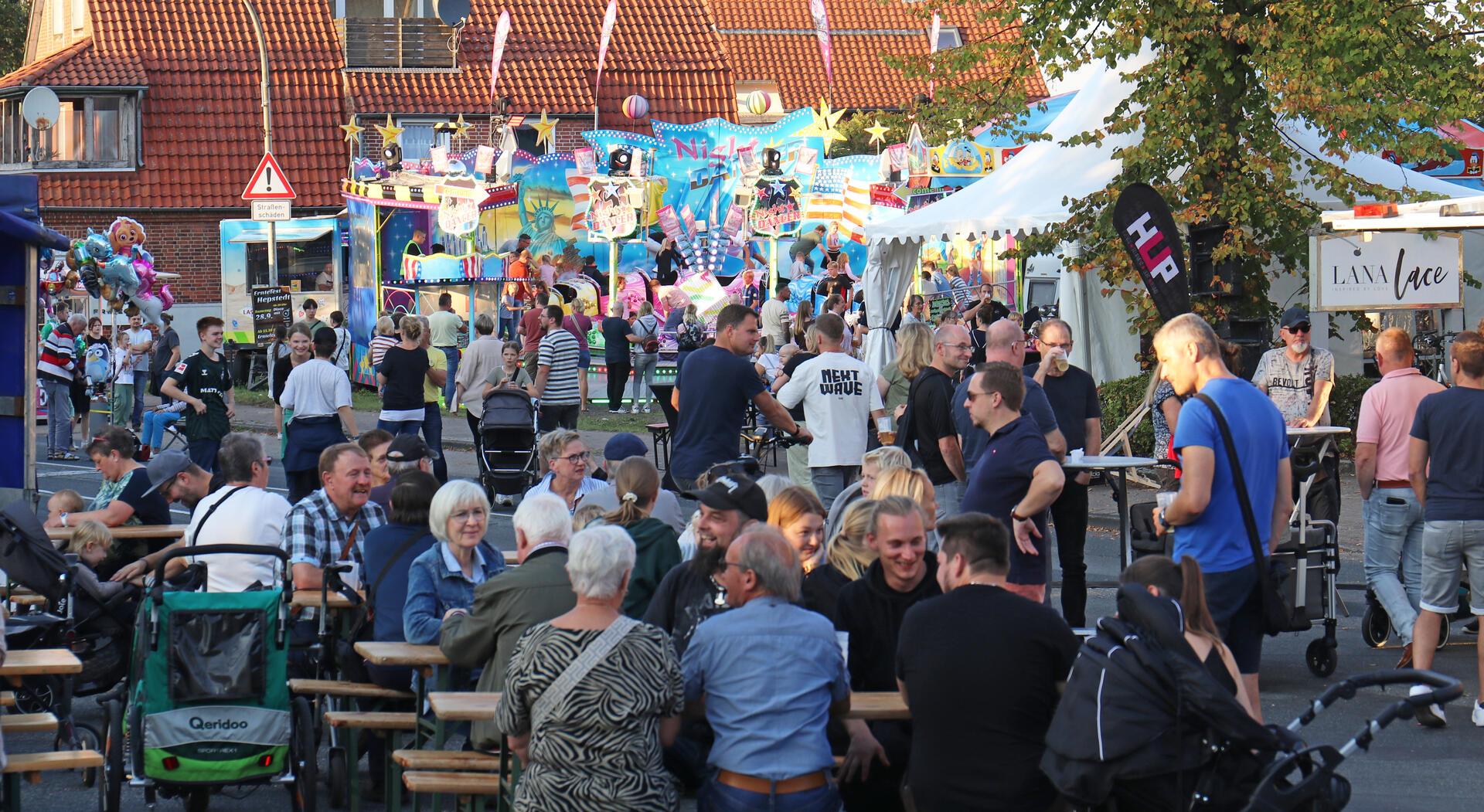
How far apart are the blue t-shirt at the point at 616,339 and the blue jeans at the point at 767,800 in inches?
777

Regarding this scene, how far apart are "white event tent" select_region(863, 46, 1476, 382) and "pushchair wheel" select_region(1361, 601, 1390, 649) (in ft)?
27.7

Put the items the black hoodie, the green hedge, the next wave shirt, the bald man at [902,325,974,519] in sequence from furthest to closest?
the green hedge
the next wave shirt
the bald man at [902,325,974,519]
the black hoodie

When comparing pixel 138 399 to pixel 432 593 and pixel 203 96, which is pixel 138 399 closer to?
pixel 203 96

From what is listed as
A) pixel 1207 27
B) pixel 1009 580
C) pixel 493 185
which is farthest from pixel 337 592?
pixel 493 185

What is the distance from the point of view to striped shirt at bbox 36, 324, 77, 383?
853 inches

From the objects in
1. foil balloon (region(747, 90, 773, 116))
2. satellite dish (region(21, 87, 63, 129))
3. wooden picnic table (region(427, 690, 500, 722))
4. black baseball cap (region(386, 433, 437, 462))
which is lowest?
wooden picnic table (region(427, 690, 500, 722))

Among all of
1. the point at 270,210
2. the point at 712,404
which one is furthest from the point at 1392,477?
the point at 270,210

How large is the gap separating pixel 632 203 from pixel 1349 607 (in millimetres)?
21412

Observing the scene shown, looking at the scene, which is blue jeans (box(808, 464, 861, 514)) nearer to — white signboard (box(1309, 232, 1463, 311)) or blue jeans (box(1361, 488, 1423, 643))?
blue jeans (box(1361, 488, 1423, 643))

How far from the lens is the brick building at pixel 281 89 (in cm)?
3928

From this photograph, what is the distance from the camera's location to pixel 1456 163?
30438 millimetres

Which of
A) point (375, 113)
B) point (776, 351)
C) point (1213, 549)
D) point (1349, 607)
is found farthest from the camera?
point (375, 113)

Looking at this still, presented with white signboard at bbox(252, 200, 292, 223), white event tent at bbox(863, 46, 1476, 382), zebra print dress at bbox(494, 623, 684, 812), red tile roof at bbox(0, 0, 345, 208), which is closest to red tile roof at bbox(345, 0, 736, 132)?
red tile roof at bbox(0, 0, 345, 208)

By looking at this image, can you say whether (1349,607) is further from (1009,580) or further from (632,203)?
(632,203)
